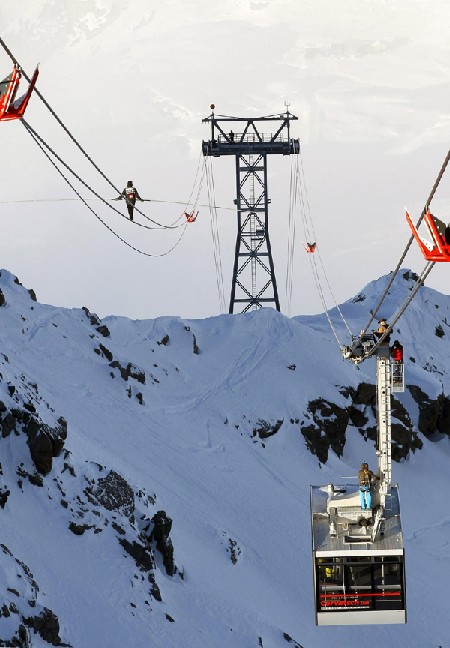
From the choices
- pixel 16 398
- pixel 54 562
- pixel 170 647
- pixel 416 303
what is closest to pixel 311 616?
pixel 170 647

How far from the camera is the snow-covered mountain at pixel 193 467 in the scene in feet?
149

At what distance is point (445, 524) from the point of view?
69.9m

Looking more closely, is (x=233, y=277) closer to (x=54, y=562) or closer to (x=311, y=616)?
(x=311, y=616)

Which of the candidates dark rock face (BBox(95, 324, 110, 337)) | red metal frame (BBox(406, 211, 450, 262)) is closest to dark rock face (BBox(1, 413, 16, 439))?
dark rock face (BBox(95, 324, 110, 337))

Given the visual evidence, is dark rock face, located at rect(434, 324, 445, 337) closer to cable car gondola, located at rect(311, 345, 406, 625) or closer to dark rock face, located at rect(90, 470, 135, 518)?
dark rock face, located at rect(90, 470, 135, 518)

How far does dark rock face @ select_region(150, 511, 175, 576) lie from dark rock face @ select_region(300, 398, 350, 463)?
22.3 metres

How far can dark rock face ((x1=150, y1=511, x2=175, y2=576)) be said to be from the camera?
166 ft

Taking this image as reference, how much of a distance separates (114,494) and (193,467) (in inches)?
521

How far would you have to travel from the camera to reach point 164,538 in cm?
5109

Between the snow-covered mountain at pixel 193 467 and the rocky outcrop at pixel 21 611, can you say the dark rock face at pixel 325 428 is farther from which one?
the rocky outcrop at pixel 21 611

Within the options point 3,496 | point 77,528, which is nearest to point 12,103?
point 3,496

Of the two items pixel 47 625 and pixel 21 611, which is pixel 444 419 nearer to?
pixel 47 625

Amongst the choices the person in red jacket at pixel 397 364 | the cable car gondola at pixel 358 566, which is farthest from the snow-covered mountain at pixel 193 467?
the person in red jacket at pixel 397 364

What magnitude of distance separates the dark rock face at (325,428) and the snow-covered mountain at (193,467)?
0.40 ft
